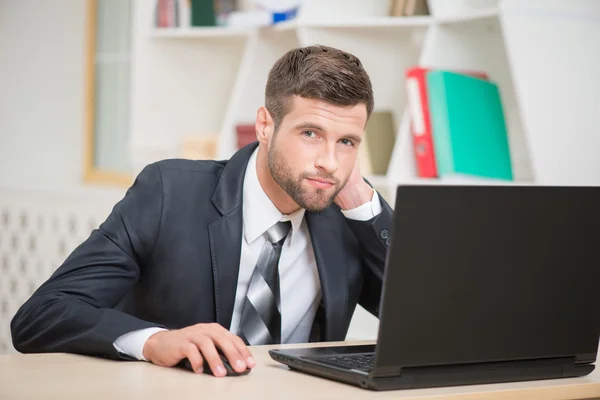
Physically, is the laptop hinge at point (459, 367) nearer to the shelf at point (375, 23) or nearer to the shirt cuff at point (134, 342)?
the shirt cuff at point (134, 342)

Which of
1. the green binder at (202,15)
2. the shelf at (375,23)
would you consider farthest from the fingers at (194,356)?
the green binder at (202,15)

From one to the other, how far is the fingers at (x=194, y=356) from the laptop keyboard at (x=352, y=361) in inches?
7.0

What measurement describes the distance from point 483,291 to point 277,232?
661mm

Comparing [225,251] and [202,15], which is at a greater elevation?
[202,15]

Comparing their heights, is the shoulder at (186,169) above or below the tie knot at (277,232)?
above

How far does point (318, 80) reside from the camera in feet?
5.83

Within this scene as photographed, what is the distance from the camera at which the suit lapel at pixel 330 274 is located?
188cm

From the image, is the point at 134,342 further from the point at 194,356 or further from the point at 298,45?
the point at 298,45

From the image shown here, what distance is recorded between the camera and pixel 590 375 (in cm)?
149

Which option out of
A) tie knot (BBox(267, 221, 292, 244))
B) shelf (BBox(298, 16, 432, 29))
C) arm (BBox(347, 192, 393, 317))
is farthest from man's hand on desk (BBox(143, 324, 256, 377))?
shelf (BBox(298, 16, 432, 29))

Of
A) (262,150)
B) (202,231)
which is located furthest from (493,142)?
(202,231)

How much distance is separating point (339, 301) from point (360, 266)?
11cm

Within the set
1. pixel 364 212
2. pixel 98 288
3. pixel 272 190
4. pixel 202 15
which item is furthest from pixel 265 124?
pixel 202 15

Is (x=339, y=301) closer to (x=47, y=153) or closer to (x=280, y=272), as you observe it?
(x=280, y=272)
